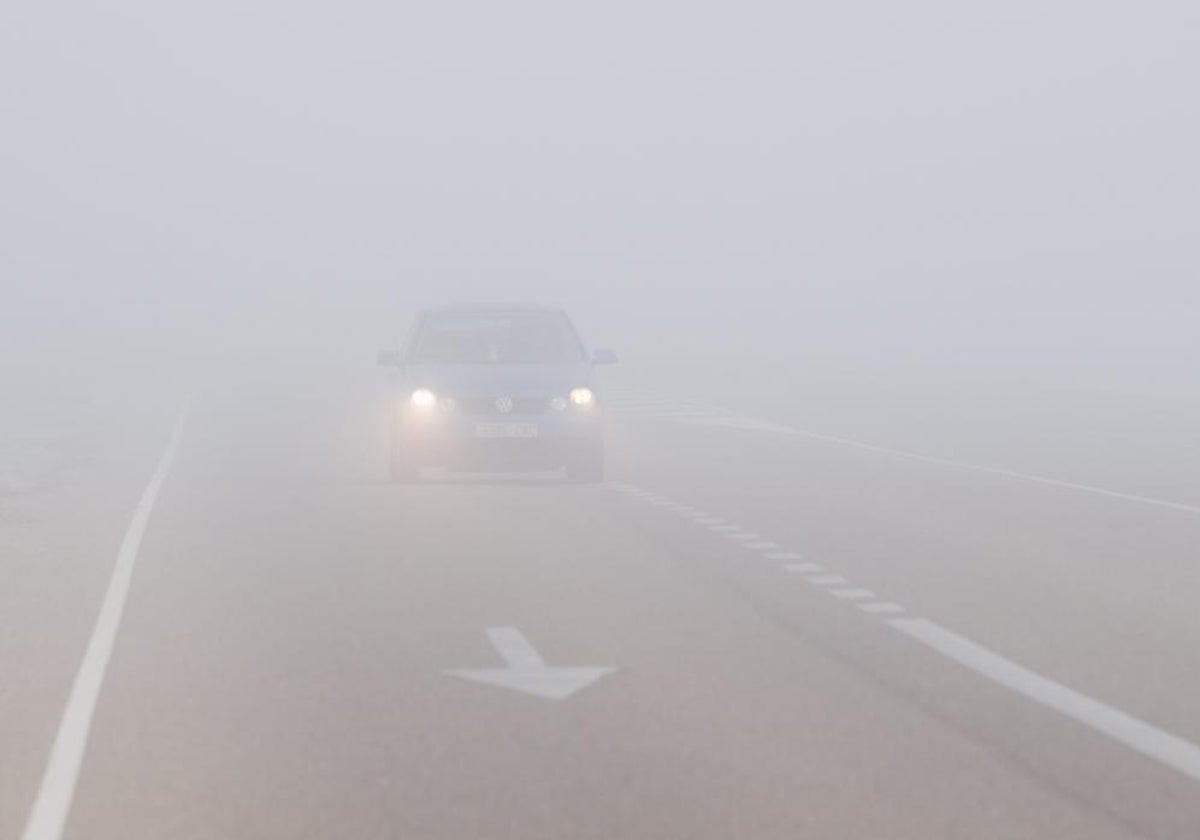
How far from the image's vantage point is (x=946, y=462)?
27.7 m

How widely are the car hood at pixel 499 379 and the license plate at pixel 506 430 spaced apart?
0.96ft

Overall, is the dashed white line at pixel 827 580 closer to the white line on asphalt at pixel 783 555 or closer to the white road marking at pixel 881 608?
the white road marking at pixel 881 608

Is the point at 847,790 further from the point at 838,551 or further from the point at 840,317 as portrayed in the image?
the point at 840,317

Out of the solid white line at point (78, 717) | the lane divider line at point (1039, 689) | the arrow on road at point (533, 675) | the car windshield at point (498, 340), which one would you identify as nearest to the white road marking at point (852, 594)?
the lane divider line at point (1039, 689)

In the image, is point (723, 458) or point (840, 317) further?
point (840, 317)

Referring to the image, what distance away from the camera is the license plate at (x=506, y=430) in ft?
74.1

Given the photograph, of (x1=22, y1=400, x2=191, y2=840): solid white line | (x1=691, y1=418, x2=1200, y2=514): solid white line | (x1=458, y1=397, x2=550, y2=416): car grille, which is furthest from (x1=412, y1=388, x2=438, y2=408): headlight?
(x1=691, y1=418, x2=1200, y2=514): solid white line

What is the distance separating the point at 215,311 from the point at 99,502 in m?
100

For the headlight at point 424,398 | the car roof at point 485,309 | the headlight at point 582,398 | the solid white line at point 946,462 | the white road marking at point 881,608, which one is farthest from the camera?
the car roof at point 485,309

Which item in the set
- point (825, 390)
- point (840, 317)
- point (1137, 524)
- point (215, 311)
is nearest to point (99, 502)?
point (1137, 524)

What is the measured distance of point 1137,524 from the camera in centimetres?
1914

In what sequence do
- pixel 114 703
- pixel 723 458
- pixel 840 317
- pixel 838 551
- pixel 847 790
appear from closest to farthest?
1. pixel 847 790
2. pixel 114 703
3. pixel 838 551
4. pixel 723 458
5. pixel 840 317

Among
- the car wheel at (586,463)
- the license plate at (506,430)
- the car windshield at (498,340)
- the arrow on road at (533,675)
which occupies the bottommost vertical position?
the car wheel at (586,463)

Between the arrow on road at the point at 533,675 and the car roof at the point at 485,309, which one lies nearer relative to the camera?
the arrow on road at the point at 533,675
